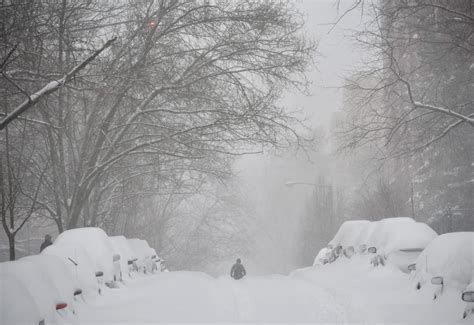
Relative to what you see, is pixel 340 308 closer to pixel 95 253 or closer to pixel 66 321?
pixel 95 253

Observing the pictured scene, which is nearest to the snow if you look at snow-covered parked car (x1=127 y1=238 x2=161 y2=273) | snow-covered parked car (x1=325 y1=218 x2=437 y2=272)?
snow-covered parked car (x1=325 y1=218 x2=437 y2=272)

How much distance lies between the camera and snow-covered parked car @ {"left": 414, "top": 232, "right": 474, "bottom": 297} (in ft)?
26.6

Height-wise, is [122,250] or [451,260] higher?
[451,260]

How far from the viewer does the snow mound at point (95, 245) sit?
405 inches

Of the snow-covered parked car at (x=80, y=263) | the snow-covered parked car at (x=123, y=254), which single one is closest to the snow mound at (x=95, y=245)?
the snow-covered parked car at (x=80, y=263)

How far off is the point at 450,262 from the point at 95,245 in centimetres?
672

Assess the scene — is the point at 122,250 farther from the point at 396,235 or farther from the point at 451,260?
the point at 451,260

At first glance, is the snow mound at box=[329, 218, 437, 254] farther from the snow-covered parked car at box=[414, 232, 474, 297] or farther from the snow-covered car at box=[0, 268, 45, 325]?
the snow-covered car at box=[0, 268, 45, 325]

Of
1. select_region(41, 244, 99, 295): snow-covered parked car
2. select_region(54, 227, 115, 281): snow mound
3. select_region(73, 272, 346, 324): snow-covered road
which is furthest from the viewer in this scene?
select_region(54, 227, 115, 281): snow mound

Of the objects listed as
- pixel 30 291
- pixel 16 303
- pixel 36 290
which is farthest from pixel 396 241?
pixel 16 303

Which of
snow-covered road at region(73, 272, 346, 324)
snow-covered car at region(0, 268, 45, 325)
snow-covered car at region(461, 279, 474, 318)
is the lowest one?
snow-covered road at region(73, 272, 346, 324)

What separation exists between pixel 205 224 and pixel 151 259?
2078 centimetres

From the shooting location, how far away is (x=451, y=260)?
27.6ft

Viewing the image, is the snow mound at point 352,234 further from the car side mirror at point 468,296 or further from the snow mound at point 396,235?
the car side mirror at point 468,296
